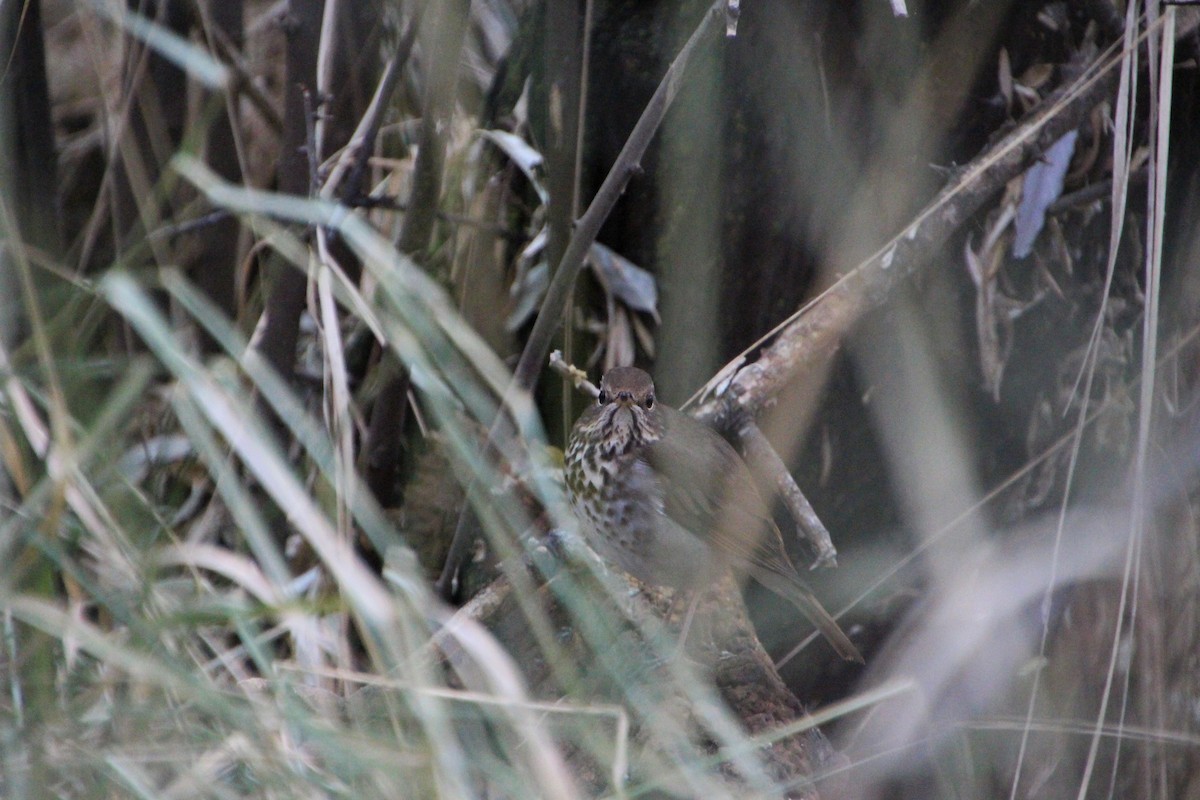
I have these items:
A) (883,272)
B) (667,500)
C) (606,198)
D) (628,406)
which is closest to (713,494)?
(667,500)

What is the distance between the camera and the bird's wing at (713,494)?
7.84ft

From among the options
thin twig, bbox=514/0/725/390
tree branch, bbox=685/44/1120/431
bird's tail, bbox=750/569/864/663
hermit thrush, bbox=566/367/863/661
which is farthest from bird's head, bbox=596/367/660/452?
bird's tail, bbox=750/569/864/663

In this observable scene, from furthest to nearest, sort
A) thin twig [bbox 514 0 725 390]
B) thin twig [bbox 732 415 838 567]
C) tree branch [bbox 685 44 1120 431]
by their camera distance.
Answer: tree branch [bbox 685 44 1120 431] < thin twig [bbox 732 415 838 567] < thin twig [bbox 514 0 725 390]

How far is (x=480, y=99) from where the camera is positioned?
2.90m

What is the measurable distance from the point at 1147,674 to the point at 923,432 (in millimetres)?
669

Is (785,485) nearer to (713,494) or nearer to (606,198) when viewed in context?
(713,494)

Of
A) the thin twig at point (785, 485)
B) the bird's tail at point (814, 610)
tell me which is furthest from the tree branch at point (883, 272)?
the bird's tail at point (814, 610)

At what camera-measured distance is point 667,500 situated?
253 centimetres

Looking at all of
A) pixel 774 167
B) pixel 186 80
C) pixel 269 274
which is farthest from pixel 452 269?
pixel 186 80

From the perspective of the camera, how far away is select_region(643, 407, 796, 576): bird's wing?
7.84 feet

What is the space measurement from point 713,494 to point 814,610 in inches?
12.5

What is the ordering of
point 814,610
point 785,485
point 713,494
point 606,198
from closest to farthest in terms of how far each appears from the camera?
point 606,198
point 785,485
point 814,610
point 713,494

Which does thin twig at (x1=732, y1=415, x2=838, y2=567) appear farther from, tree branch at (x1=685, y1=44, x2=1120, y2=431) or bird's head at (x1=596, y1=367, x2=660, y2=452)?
bird's head at (x1=596, y1=367, x2=660, y2=452)

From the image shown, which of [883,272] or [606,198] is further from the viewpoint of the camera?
[883,272]
